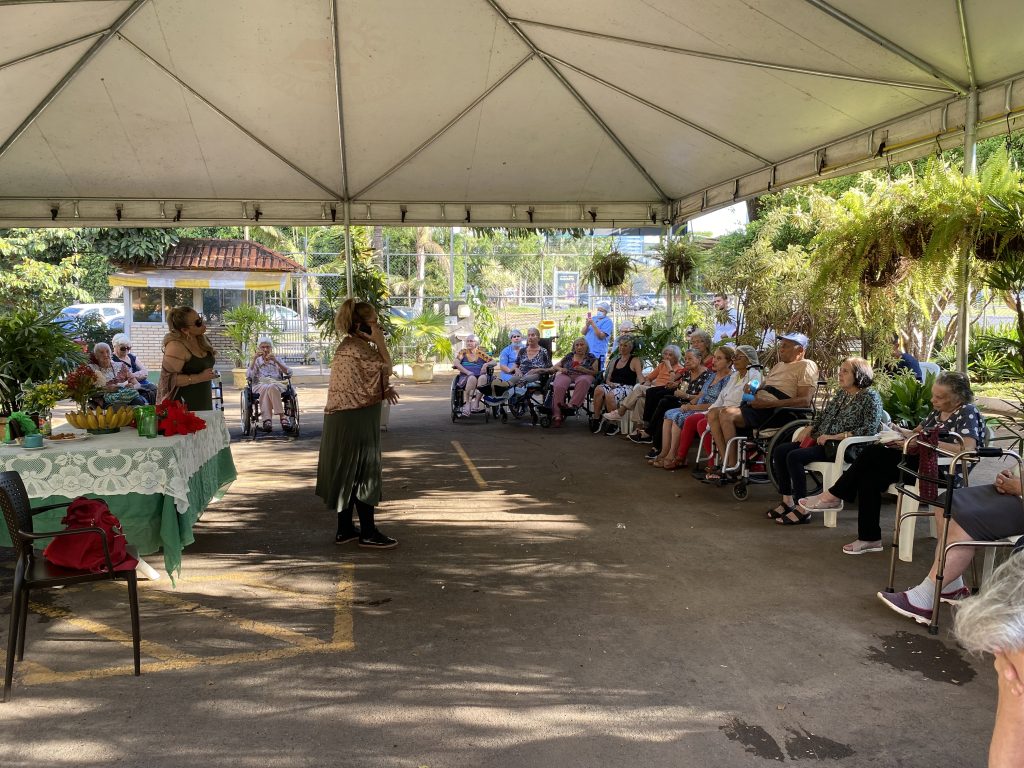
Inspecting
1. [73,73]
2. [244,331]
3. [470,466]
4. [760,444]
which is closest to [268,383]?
[470,466]

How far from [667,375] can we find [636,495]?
3.01 m

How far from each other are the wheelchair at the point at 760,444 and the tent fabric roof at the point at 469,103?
2.50 metres

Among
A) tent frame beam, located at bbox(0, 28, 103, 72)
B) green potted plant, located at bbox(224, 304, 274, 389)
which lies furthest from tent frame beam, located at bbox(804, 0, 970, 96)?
green potted plant, located at bbox(224, 304, 274, 389)

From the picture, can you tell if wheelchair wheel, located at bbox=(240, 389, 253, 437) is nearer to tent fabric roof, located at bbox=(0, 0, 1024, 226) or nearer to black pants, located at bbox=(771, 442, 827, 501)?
tent fabric roof, located at bbox=(0, 0, 1024, 226)

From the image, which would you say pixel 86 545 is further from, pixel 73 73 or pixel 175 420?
pixel 73 73

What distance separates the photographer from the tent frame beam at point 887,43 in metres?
5.63

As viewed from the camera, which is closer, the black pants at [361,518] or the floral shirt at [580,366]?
the black pants at [361,518]

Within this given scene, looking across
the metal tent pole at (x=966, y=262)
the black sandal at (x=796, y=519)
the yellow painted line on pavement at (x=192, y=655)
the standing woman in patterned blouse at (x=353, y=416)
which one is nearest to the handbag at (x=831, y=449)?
the black sandal at (x=796, y=519)

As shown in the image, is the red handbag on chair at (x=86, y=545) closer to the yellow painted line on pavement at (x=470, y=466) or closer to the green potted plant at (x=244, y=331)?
the yellow painted line on pavement at (x=470, y=466)

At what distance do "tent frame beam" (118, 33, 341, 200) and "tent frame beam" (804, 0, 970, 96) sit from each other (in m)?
5.85

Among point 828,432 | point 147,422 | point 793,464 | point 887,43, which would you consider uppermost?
point 887,43

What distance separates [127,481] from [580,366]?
25.4ft

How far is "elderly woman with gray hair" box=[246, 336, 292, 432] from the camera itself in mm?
10359

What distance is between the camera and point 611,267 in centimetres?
1188
